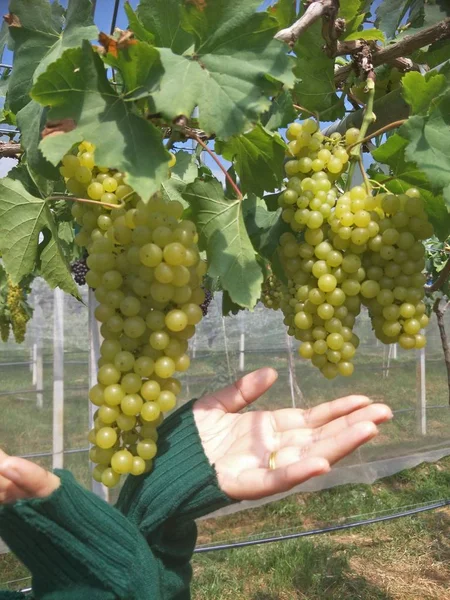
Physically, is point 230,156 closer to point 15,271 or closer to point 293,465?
point 15,271

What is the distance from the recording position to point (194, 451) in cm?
110

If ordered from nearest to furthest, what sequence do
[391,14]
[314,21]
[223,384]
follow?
1. [314,21]
2. [391,14]
3. [223,384]

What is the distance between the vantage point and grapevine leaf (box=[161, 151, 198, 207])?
125 cm

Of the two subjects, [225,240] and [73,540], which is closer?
[73,540]

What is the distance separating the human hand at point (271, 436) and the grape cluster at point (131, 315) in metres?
0.17

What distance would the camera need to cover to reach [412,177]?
1170 mm

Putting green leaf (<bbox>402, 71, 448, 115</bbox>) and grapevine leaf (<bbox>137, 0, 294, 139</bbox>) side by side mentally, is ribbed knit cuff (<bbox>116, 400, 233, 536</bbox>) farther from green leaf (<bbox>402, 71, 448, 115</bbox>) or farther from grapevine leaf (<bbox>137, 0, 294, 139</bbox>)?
green leaf (<bbox>402, 71, 448, 115</bbox>)

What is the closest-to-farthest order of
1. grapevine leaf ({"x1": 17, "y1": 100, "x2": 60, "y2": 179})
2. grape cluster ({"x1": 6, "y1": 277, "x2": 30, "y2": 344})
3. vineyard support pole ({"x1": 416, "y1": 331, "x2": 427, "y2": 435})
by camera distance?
1. grapevine leaf ({"x1": 17, "y1": 100, "x2": 60, "y2": 179})
2. grape cluster ({"x1": 6, "y1": 277, "x2": 30, "y2": 344})
3. vineyard support pole ({"x1": 416, "y1": 331, "x2": 427, "y2": 435})

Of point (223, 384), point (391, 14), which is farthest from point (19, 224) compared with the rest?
point (223, 384)

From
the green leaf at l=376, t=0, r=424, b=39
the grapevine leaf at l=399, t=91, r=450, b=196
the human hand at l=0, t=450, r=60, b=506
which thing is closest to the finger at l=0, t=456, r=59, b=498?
the human hand at l=0, t=450, r=60, b=506

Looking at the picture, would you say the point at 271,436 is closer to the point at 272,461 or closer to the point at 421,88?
the point at 272,461

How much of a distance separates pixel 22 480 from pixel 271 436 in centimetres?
41

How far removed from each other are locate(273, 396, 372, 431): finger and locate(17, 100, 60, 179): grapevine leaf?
0.59 metres

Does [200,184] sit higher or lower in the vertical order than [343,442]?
higher
